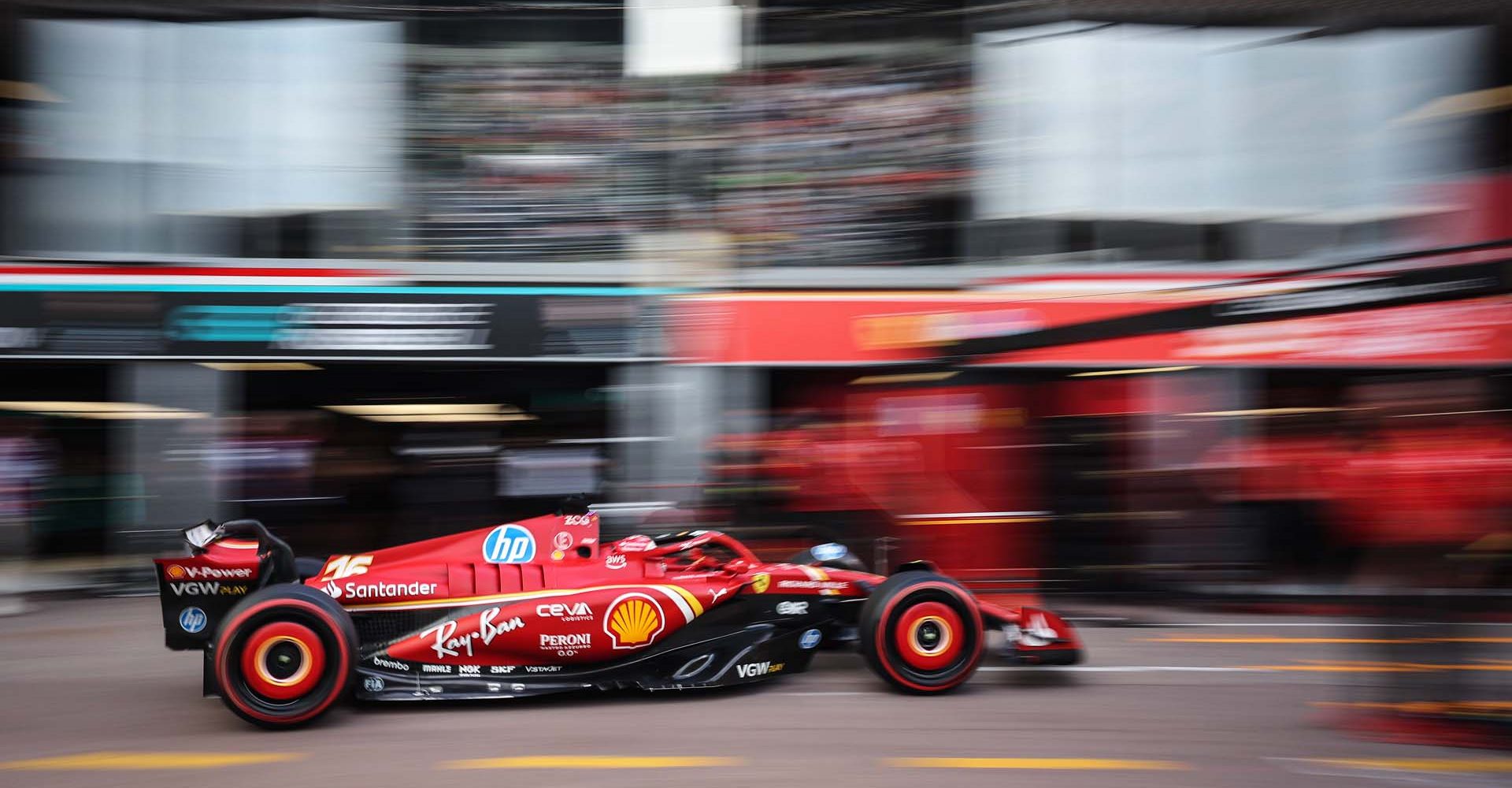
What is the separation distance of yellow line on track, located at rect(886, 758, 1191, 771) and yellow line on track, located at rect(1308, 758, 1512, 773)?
681 millimetres

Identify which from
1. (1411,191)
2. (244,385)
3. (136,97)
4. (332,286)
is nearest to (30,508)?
(244,385)

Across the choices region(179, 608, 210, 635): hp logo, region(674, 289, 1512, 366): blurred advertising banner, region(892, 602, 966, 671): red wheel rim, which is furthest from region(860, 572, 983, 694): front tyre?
region(179, 608, 210, 635): hp logo

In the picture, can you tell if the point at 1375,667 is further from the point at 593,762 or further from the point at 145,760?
the point at 145,760

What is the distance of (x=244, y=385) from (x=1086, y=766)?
8437mm

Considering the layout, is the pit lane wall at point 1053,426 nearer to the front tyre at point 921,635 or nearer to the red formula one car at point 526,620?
the front tyre at point 921,635

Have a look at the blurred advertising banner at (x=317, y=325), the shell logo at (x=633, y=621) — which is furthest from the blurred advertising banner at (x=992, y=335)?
the shell logo at (x=633, y=621)

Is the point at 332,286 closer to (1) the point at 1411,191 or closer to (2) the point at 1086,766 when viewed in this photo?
(2) the point at 1086,766

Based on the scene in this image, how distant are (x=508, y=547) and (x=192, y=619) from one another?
61.6 inches

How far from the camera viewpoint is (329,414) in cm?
1038

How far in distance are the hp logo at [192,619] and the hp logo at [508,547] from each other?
54.7 inches

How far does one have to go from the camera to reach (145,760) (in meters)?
4.84

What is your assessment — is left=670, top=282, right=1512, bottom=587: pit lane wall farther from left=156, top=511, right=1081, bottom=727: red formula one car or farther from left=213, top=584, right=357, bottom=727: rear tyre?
left=213, top=584, right=357, bottom=727: rear tyre

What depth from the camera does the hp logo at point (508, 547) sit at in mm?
5656

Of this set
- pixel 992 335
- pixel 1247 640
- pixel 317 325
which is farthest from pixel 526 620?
pixel 317 325
